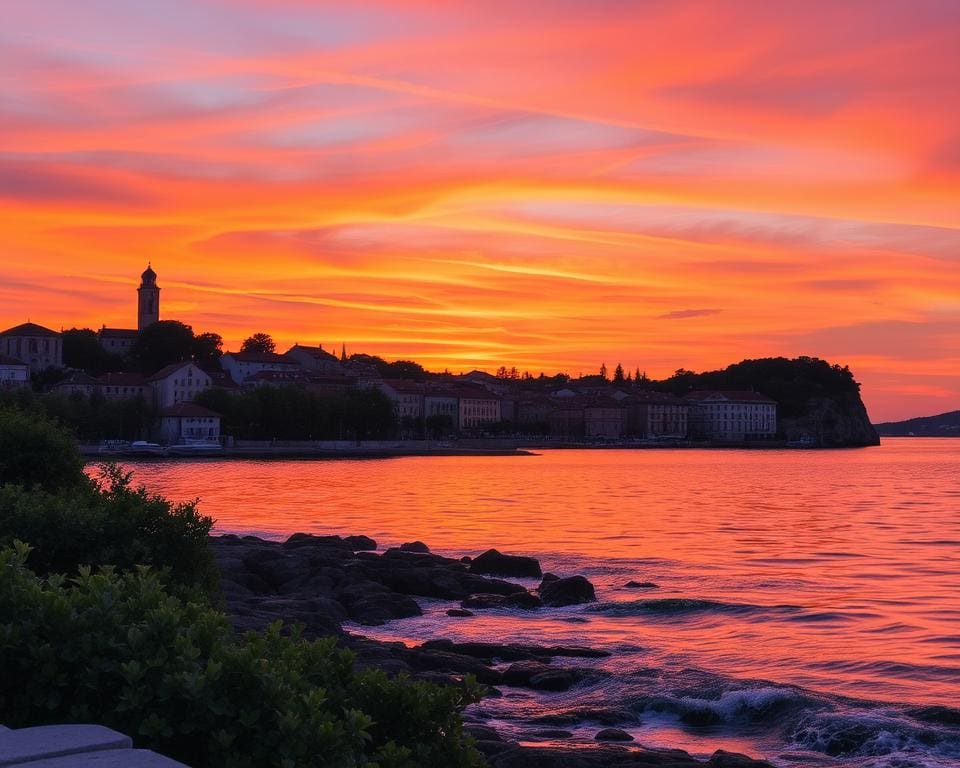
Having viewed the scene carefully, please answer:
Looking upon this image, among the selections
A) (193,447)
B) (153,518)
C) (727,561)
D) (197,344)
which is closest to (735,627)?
(727,561)

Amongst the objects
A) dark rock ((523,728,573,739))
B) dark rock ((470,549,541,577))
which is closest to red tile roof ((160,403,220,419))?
dark rock ((470,549,541,577))

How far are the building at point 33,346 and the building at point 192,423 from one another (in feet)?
117

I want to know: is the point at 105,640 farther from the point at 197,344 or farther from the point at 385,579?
the point at 197,344

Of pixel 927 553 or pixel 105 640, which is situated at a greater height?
pixel 105 640

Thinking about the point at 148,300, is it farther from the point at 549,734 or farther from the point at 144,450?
the point at 549,734

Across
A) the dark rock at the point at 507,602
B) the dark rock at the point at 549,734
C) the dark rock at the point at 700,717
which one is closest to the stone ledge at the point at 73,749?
the dark rock at the point at 549,734

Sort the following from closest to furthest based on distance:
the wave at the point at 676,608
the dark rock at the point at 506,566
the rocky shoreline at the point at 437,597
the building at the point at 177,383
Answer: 1. the rocky shoreline at the point at 437,597
2. the wave at the point at 676,608
3. the dark rock at the point at 506,566
4. the building at the point at 177,383

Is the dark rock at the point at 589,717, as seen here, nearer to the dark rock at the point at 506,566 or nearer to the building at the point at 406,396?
the dark rock at the point at 506,566

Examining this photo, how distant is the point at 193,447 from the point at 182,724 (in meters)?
125

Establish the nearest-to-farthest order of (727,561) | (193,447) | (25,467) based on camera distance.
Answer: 1. (25,467)
2. (727,561)
3. (193,447)

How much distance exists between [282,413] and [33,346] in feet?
158

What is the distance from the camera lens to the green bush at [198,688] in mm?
5180

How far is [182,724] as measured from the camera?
17.2 feet

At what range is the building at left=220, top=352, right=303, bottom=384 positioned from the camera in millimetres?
182125
